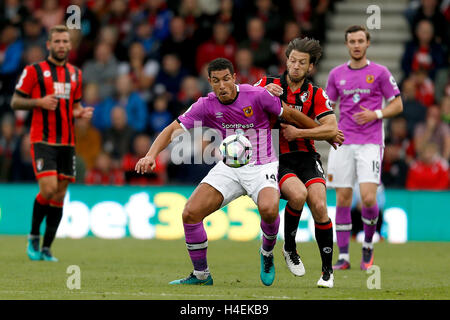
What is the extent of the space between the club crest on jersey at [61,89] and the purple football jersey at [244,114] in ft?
11.1

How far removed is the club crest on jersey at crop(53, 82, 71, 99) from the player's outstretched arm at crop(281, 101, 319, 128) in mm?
3769

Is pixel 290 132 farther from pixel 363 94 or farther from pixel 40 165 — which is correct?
pixel 40 165

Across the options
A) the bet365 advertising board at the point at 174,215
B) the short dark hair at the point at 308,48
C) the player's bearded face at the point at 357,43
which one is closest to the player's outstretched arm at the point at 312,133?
the short dark hair at the point at 308,48

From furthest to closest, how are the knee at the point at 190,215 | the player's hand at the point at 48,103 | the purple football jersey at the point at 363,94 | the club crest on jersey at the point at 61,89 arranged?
1. the club crest on jersey at the point at 61,89
2. the player's hand at the point at 48,103
3. the purple football jersey at the point at 363,94
4. the knee at the point at 190,215

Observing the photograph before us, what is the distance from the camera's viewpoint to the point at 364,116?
37.1ft

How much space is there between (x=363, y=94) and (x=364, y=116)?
32cm

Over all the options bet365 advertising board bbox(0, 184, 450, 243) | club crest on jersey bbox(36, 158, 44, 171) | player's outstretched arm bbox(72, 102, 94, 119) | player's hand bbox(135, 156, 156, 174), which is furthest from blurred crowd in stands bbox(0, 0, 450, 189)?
player's hand bbox(135, 156, 156, 174)

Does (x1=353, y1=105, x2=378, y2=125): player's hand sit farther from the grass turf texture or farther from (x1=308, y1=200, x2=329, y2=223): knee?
(x1=308, y1=200, x2=329, y2=223): knee

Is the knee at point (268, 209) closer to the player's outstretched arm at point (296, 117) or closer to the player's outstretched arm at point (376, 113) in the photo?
the player's outstretched arm at point (296, 117)

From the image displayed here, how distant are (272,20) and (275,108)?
398 inches

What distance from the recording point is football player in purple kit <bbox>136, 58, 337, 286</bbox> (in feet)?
29.6

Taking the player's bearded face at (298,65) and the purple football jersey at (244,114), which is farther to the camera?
the player's bearded face at (298,65)

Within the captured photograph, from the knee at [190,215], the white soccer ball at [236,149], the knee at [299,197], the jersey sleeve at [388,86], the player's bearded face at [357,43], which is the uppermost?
the player's bearded face at [357,43]

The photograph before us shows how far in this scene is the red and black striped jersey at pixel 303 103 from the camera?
951 cm
